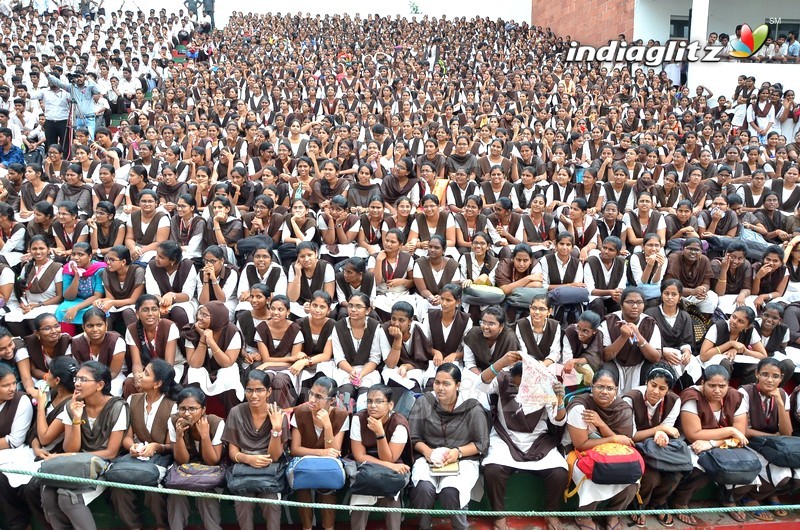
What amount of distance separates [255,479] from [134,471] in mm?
703

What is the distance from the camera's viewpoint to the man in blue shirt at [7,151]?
8266 millimetres

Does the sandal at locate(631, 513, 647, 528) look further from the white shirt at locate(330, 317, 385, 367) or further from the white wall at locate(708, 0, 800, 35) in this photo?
the white wall at locate(708, 0, 800, 35)

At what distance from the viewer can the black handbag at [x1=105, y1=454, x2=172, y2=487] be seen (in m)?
3.70

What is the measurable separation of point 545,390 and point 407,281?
1976 millimetres

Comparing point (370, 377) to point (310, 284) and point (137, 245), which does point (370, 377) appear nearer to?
point (310, 284)

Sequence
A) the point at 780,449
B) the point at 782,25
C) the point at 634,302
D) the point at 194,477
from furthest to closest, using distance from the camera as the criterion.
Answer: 1. the point at 782,25
2. the point at 634,302
3. the point at 780,449
4. the point at 194,477

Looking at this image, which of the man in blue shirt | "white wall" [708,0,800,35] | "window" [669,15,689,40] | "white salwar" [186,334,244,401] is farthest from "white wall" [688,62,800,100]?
the man in blue shirt


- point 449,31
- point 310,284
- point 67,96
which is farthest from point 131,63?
point 310,284

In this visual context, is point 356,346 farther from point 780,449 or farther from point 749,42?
point 749,42

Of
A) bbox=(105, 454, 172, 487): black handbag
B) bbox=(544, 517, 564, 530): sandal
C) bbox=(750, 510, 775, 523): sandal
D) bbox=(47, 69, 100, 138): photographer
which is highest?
bbox=(47, 69, 100, 138): photographer

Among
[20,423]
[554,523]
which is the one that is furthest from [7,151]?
[554,523]

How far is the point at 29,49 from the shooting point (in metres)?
13.4

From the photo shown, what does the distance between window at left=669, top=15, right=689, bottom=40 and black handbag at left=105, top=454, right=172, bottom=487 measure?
54.8 ft

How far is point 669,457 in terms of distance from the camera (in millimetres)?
3979
